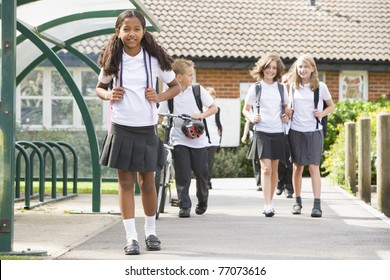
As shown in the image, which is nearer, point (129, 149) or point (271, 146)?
point (129, 149)

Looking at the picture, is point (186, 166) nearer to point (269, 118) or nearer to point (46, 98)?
point (269, 118)

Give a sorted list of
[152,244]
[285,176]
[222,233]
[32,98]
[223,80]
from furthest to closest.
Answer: [223,80]
[32,98]
[285,176]
[222,233]
[152,244]

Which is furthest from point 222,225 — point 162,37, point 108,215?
point 162,37

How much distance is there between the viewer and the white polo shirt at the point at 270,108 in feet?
39.2

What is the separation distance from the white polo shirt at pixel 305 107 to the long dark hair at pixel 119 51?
382cm

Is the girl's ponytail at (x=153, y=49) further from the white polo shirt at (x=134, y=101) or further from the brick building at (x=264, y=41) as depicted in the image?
the brick building at (x=264, y=41)

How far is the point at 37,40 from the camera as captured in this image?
11172 millimetres

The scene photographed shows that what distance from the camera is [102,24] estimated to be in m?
13.8

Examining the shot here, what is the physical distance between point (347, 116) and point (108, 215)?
13.6 metres

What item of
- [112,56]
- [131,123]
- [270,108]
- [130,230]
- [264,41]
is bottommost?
[130,230]

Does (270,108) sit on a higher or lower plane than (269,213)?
higher

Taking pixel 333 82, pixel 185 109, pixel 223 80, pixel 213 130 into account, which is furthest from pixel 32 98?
pixel 185 109

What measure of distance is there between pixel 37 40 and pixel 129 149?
3209 mm
